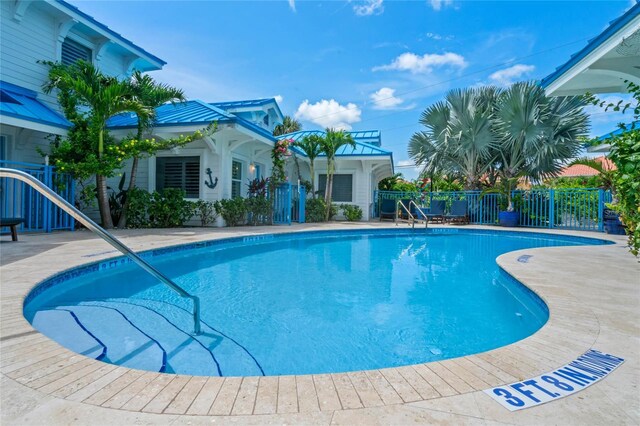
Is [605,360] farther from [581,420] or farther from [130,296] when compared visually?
[130,296]

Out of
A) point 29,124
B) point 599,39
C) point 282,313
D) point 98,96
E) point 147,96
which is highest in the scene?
point 147,96

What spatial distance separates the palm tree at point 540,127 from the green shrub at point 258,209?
9793mm

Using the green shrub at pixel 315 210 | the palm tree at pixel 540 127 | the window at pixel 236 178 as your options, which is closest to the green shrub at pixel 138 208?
the window at pixel 236 178

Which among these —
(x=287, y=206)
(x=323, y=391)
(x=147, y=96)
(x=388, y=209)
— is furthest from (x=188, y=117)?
(x=323, y=391)

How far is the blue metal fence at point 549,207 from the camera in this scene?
1302 cm

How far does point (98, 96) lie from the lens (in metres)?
8.52

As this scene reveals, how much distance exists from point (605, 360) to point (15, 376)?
11.7ft

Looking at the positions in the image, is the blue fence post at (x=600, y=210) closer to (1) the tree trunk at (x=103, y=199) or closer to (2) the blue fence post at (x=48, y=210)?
(1) the tree trunk at (x=103, y=199)

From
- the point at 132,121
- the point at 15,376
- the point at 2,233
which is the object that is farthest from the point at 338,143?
the point at 15,376

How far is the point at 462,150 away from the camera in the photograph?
14.9 m

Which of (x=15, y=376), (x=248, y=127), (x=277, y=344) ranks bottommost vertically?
(x=277, y=344)

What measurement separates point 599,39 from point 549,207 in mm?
10629

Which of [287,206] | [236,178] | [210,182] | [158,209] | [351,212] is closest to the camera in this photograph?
[158,209]

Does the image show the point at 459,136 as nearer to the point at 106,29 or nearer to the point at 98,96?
the point at 98,96
